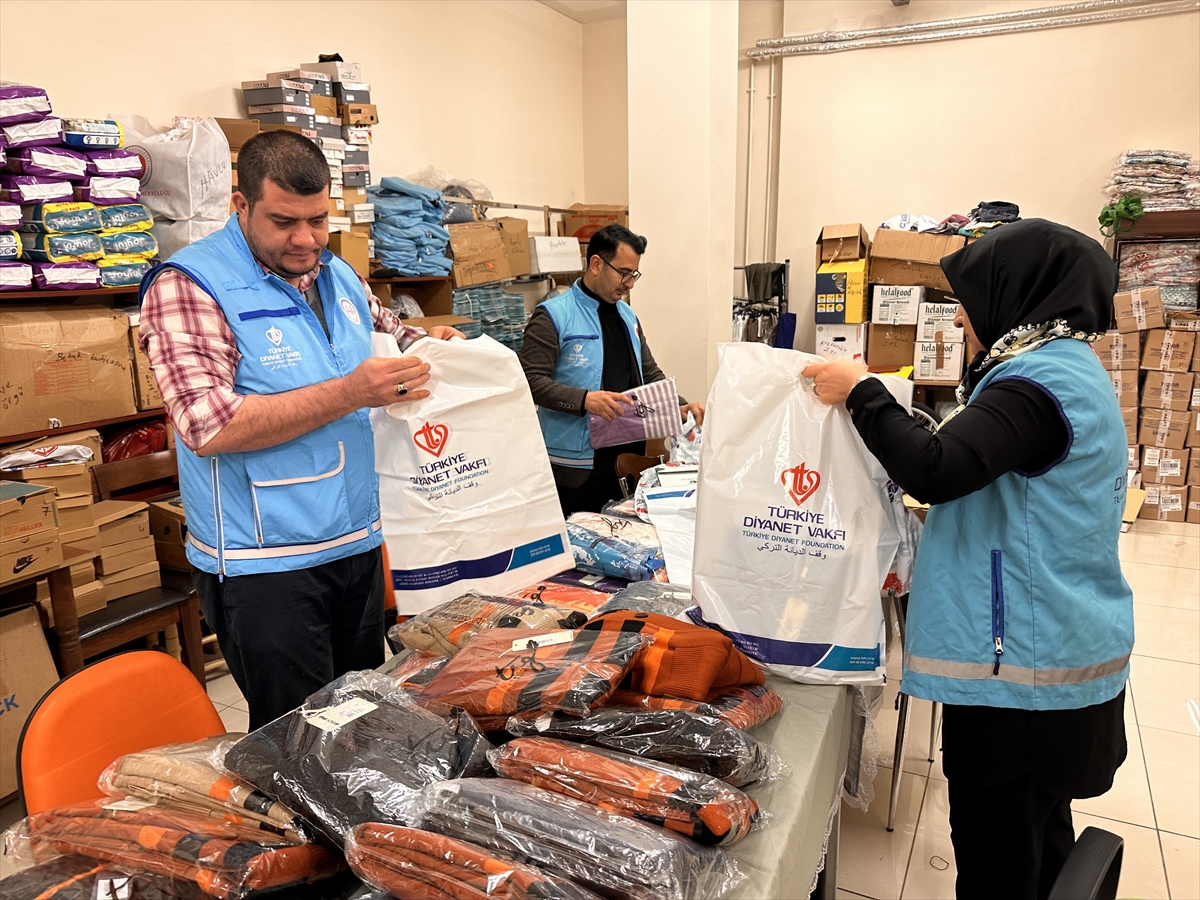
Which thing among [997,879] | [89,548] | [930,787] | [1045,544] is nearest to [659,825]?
[1045,544]

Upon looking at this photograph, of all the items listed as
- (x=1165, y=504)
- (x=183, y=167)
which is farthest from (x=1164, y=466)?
(x=183, y=167)

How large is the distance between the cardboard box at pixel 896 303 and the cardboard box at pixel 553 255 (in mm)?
2221

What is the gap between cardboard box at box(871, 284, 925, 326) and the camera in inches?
220

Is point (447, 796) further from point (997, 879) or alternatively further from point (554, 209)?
point (554, 209)

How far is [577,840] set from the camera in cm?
90

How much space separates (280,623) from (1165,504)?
5.69m

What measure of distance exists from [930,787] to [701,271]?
8.22ft

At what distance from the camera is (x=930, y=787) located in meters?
2.54

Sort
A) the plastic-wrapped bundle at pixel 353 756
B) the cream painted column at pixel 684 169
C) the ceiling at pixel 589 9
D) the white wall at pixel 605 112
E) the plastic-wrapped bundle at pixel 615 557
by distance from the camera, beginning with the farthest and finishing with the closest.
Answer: the white wall at pixel 605 112, the ceiling at pixel 589 9, the cream painted column at pixel 684 169, the plastic-wrapped bundle at pixel 615 557, the plastic-wrapped bundle at pixel 353 756

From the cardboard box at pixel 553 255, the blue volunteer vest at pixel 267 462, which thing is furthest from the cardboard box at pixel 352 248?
the blue volunteer vest at pixel 267 462

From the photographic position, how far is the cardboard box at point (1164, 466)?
528 cm

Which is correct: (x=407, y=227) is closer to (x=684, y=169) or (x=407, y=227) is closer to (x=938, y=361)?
(x=684, y=169)

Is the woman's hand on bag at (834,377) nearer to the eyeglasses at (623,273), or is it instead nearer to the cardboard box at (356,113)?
the eyeglasses at (623,273)

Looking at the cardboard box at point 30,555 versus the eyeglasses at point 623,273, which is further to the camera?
the eyeglasses at point 623,273
